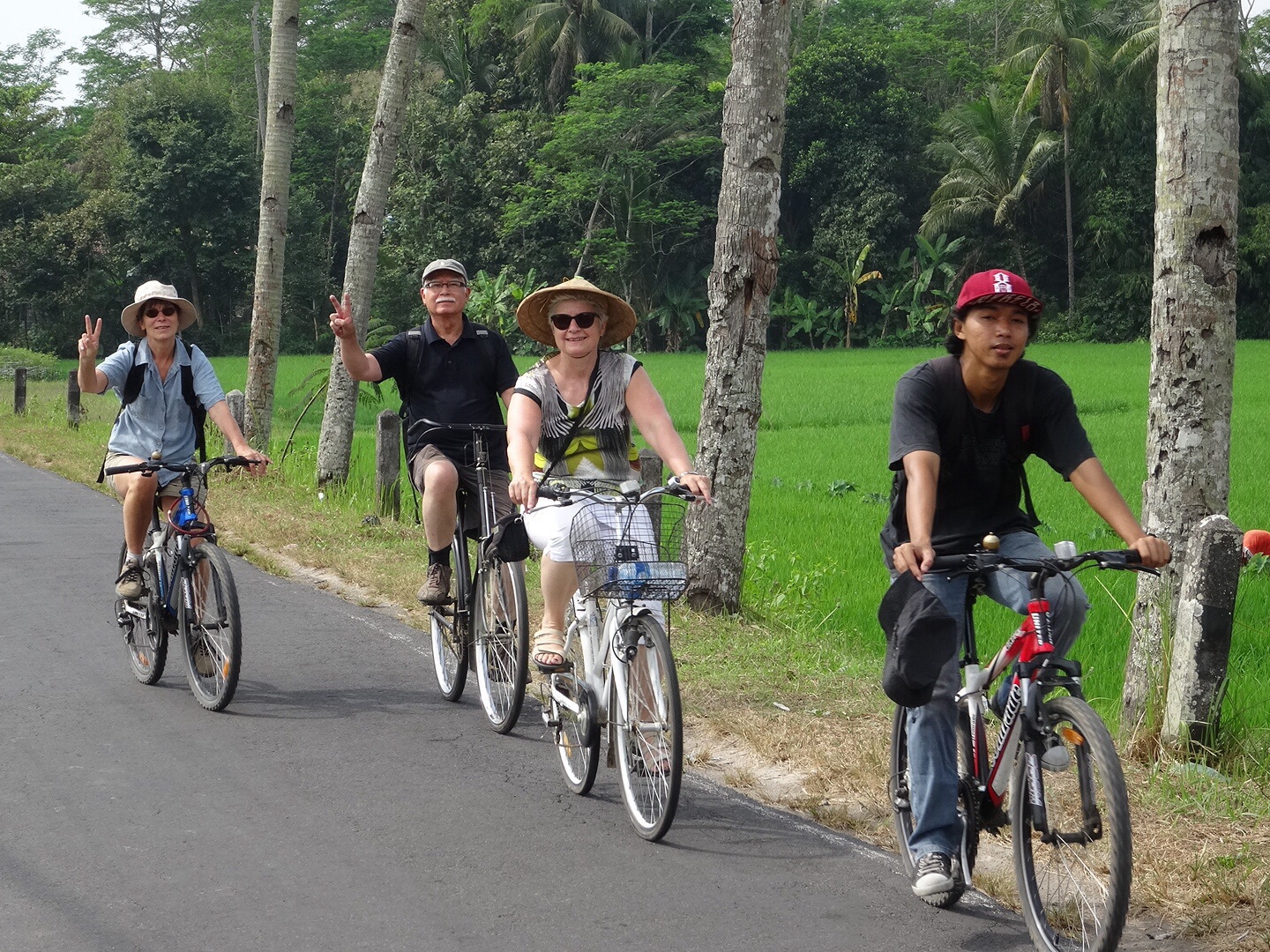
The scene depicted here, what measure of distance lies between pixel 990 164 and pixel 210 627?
4661 cm

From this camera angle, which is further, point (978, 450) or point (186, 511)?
point (186, 511)

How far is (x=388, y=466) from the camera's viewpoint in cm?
1302

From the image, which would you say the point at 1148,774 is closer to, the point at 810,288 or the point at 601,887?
the point at 601,887

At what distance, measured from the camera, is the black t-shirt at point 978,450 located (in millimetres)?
4336

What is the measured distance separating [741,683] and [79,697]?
3.17 meters

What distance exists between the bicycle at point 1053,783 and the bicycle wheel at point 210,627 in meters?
3.65

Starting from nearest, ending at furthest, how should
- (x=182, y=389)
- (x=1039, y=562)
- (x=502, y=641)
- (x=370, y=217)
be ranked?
(x=1039, y=562) < (x=502, y=641) < (x=182, y=389) < (x=370, y=217)

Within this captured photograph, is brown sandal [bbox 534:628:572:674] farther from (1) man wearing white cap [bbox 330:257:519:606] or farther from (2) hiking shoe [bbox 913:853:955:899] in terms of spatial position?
(2) hiking shoe [bbox 913:853:955:899]

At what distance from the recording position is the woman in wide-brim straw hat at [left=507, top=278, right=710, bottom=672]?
5629 mm

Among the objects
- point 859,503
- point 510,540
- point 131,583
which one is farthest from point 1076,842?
point 859,503

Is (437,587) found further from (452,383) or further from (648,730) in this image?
(648,730)

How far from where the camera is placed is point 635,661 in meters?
5.16

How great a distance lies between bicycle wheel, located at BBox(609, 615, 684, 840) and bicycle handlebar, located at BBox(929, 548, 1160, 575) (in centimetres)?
112

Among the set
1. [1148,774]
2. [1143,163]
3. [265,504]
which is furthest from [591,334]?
[1143,163]
